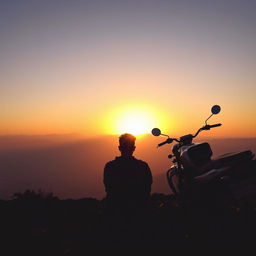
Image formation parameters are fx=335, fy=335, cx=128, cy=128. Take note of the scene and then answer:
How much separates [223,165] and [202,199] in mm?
1006

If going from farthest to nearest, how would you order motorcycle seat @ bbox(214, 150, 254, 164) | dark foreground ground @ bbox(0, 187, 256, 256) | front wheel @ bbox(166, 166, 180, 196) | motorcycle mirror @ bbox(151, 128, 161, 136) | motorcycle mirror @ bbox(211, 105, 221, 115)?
front wheel @ bbox(166, 166, 180, 196)
motorcycle mirror @ bbox(151, 128, 161, 136)
motorcycle mirror @ bbox(211, 105, 221, 115)
motorcycle seat @ bbox(214, 150, 254, 164)
dark foreground ground @ bbox(0, 187, 256, 256)

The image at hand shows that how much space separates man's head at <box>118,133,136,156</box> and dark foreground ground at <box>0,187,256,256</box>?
0.88m

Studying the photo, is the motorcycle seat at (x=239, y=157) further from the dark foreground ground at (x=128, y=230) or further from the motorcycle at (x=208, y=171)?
the dark foreground ground at (x=128, y=230)

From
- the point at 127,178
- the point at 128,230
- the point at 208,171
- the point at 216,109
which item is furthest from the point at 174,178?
the point at 128,230

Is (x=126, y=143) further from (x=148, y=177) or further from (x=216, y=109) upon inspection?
(x=216, y=109)

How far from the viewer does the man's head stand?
4918 millimetres

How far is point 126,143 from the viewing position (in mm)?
4926

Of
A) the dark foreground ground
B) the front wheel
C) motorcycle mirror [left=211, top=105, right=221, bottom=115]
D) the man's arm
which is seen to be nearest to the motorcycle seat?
the dark foreground ground

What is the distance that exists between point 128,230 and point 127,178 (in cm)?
73

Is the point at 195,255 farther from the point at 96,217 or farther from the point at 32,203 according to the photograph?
the point at 32,203

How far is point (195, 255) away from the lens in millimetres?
4988

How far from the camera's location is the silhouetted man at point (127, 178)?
487 cm

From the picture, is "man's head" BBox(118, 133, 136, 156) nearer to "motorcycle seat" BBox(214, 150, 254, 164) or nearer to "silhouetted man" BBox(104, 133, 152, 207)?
"silhouetted man" BBox(104, 133, 152, 207)

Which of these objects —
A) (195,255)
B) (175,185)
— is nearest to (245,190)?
(195,255)
